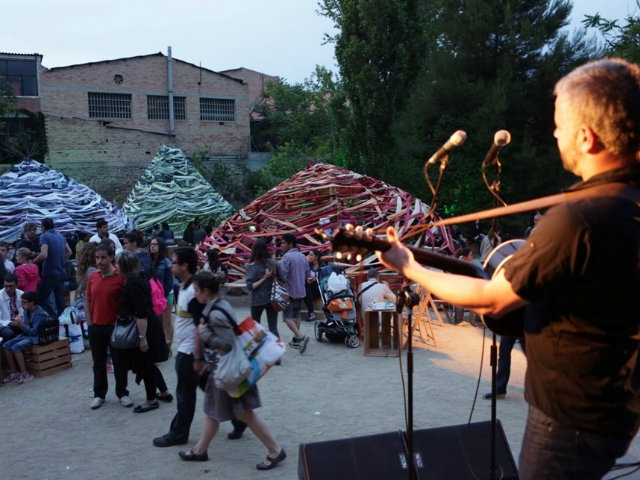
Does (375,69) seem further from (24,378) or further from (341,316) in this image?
(24,378)

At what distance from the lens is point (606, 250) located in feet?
5.91

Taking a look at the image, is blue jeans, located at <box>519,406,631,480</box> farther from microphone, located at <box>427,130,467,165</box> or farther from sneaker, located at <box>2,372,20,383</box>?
sneaker, located at <box>2,372,20,383</box>

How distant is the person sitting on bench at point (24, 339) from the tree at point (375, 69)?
54.9ft

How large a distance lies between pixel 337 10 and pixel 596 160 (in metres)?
30.2

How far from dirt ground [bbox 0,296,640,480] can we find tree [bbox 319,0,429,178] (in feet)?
49.1

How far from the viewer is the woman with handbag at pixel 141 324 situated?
6.83 metres

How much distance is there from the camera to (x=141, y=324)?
6809mm

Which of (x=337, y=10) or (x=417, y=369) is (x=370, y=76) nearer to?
(x=337, y=10)

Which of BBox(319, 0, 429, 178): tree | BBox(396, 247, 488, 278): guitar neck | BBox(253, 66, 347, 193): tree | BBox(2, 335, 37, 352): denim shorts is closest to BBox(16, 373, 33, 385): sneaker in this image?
BBox(2, 335, 37, 352): denim shorts

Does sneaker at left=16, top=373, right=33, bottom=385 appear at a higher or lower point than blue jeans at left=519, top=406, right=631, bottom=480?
lower

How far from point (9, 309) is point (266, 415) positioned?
4.22 meters

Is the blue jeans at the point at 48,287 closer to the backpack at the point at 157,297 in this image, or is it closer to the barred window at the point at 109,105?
the backpack at the point at 157,297

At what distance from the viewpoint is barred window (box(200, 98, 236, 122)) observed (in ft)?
118

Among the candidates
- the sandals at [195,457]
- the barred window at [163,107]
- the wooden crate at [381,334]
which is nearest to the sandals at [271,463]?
the sandals at [195,457]
